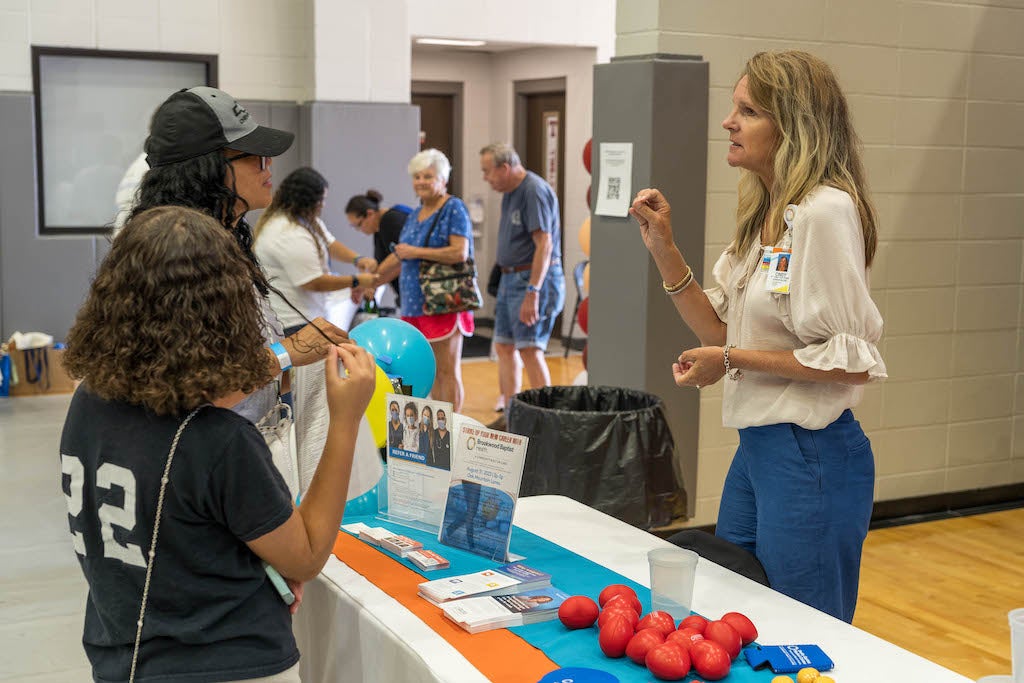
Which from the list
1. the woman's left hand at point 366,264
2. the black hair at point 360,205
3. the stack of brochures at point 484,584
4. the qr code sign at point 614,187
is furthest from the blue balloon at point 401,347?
the black hair at point 360,205

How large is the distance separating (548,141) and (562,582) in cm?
900

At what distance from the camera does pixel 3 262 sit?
7.58m

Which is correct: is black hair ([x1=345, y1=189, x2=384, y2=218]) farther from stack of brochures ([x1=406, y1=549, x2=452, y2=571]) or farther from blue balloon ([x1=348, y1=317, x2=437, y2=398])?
stack of brochures ([x1=406, y1=549, x2=452, y2=571])

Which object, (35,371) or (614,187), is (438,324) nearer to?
(614,187)

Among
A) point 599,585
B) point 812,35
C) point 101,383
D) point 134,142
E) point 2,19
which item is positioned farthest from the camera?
point 134,142

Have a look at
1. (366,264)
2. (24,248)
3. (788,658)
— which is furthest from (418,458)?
(24,248)

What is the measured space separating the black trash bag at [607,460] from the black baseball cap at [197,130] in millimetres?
913

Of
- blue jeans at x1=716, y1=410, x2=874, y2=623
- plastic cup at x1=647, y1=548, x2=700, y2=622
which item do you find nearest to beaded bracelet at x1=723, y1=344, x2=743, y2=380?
blue jeans at x1=716, y1=410, x2=874, y2=623

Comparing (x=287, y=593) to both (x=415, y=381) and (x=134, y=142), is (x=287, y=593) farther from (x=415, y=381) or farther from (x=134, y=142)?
(x=134, y=142)

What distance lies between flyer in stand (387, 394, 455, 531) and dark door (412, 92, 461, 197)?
8875mm

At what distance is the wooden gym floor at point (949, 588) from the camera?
3.34 meters

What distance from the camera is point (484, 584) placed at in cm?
180

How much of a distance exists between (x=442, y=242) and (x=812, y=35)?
81.3 inches

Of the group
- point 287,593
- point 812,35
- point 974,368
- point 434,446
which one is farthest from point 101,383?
point 974,368
